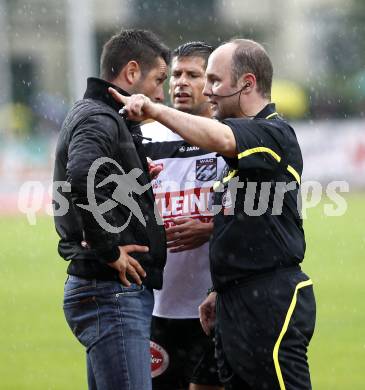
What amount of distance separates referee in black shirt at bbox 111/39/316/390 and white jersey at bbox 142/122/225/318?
2.94ft

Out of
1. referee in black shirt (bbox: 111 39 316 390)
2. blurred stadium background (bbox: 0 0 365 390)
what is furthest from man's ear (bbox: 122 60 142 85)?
blurred stadium background (bbox: 0 0 365 390)

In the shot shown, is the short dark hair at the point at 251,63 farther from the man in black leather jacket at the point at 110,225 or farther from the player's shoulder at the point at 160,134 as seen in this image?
the player's shoulder at the point at 160,134

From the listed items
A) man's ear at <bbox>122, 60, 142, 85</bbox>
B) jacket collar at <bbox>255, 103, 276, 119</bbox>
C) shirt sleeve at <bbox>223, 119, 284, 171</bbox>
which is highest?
man's ear at <bbox>122, 60, 142, 85</bbox>

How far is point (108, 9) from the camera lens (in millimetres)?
49625

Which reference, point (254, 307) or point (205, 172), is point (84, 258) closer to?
point (254, 307)

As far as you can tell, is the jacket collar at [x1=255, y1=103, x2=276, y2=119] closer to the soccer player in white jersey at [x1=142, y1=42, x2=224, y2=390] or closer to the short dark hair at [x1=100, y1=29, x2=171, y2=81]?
the short dark hair at [x1=100, y1=29, x2=171, y2=81]

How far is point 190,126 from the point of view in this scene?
434 cm

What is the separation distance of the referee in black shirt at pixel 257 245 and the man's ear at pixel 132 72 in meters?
A: 0.32

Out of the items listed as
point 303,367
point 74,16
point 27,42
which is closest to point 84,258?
point 303,367

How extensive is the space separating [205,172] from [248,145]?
1346mm

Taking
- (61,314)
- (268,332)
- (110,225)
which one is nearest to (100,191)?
(110,225)

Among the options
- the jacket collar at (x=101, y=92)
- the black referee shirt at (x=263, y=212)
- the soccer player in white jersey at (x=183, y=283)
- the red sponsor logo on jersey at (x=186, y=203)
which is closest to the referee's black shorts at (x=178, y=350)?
the soccer player in white jersey at (x=183, y=283)

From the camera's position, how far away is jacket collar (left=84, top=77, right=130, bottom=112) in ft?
15.3

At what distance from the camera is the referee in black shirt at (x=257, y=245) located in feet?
14.8
